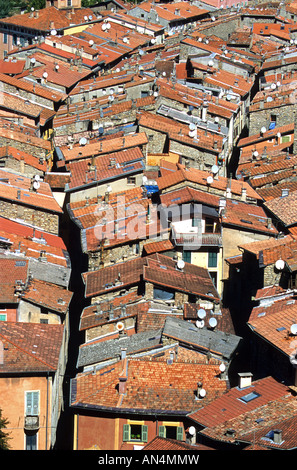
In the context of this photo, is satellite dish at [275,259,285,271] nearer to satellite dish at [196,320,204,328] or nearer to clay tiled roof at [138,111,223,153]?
satellite dish at [196,320,204,328]

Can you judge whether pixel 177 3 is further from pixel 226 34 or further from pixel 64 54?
pixel 64 54

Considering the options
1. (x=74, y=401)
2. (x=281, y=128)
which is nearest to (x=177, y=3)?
(x=281, y=128)

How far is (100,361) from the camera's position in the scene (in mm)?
50125

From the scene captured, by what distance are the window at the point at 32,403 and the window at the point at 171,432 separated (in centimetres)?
572

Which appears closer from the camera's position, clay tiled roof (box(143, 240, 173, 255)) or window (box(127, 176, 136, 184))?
clay tiled roof (box(143, 240, 173, 255))

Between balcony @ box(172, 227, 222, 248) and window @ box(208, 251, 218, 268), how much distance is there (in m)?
0.82

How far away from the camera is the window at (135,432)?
45.4 m

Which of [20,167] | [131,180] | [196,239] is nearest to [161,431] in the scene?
[196,239]

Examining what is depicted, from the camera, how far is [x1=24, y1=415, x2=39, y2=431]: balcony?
1874 inches

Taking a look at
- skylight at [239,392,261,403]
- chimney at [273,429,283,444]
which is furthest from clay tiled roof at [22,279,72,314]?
chimney at [273,429,283,444]

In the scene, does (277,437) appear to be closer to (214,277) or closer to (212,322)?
(212,322)

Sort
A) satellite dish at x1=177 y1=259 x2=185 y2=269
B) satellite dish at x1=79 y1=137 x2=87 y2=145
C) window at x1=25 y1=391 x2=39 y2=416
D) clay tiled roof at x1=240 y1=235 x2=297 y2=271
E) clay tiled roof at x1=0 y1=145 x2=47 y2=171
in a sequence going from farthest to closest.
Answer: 1. satellite dish at x1=79 y1=137 x2=87 y2=145
2. clay tiled roof at x1=0 y1=145 x2=47 y2=171
3. satellite dish at x1=177 y1=259 x2=185 y2=269
4. clay tiled roof at x1=240 y1=235 x2=297 y2=271
5. window at x1=25 y1=391 x2=39 y2=416

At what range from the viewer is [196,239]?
204ft

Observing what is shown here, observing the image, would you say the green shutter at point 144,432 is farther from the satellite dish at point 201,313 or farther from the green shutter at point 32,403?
the satellite dish at point 201,313
